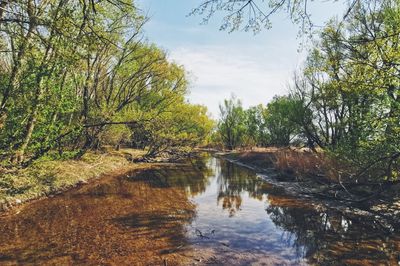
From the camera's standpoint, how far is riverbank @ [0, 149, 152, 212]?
12.3m

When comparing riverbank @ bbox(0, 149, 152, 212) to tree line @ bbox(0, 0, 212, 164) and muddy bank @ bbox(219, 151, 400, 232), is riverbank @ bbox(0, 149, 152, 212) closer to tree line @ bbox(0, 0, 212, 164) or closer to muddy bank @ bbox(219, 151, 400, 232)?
tree line @ bbox(0, 0, 212, 164)

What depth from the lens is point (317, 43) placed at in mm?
26188

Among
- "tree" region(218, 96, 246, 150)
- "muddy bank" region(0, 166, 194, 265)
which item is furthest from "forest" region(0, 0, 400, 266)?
"tree" region(218, 96, 246, 150)

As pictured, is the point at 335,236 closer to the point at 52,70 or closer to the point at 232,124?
the point at 52,70

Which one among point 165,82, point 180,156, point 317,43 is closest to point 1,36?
point 317,43

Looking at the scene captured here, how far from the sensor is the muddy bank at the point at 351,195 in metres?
12.5

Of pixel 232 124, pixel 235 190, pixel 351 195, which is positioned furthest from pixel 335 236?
pixel 232 124

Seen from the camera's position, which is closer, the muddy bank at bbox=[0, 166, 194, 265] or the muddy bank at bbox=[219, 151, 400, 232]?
the muddy bank at bbox=[0, 166, 194, 265]

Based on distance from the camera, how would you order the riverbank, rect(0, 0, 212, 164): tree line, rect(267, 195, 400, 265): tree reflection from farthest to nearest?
the riverbank < rect(0, 0, 212, 164): tree line < rect(267, 195, 400, 265): tree reflection

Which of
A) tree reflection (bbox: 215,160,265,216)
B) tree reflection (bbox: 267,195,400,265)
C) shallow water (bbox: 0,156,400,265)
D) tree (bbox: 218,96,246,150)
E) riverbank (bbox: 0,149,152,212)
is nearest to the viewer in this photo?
shallow water (bbox: 0,156,400,265)

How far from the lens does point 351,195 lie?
604 inches

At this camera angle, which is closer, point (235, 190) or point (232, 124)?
point (235, 190)

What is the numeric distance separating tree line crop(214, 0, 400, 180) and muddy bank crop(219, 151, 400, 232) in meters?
1.16

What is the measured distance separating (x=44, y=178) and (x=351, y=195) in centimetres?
1547
